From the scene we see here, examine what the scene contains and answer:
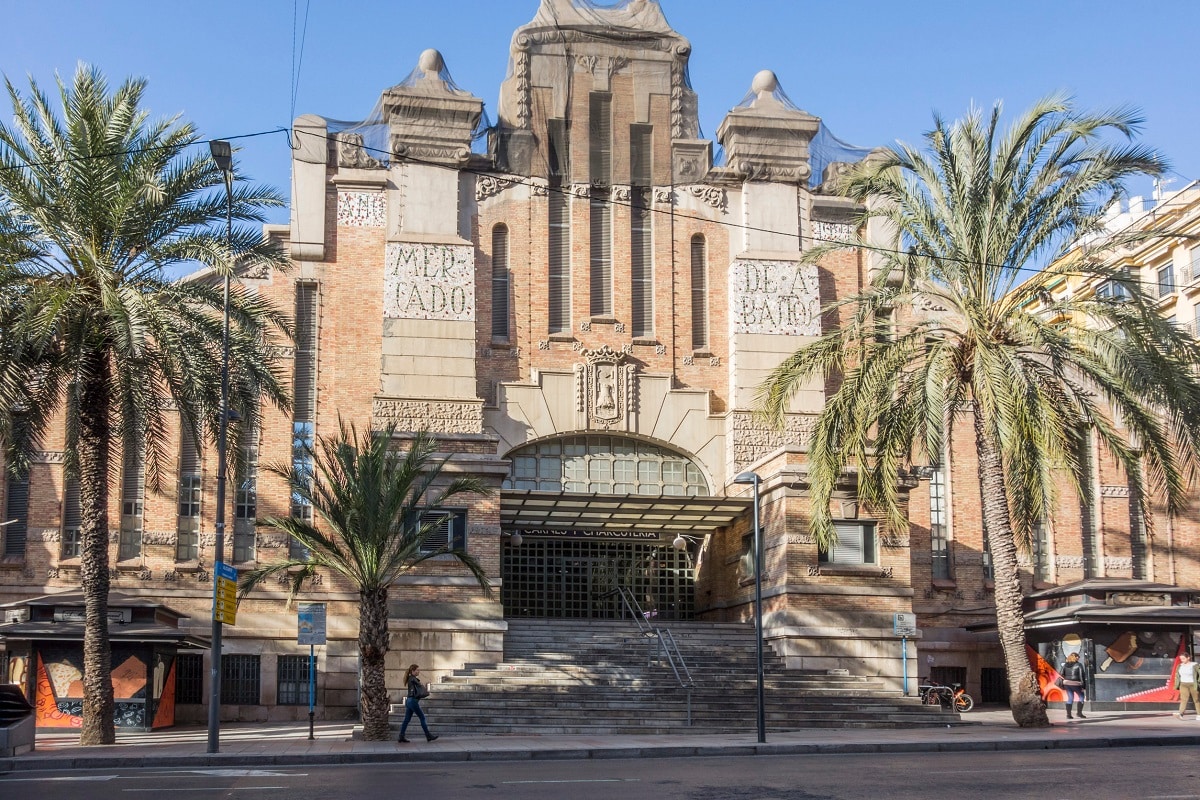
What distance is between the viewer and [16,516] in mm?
31469

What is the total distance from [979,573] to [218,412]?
20.3 meters

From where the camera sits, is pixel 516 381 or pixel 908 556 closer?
pixel 908 556

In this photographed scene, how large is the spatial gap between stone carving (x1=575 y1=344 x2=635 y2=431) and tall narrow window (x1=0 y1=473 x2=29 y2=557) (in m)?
13.5

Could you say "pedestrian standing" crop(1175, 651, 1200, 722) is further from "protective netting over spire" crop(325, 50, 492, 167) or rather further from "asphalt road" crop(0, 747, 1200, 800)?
"protective netting over spire" crop(325, 50, 492, 167)

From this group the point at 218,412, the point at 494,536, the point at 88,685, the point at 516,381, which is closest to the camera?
the point at 88,685

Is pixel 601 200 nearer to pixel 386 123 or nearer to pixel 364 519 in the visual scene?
pixel 386 123

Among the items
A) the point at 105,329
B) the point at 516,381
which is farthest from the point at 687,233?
the point at 105,329

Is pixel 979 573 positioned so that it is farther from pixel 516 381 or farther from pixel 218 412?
pixel 218 412

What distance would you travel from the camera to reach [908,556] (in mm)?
31000

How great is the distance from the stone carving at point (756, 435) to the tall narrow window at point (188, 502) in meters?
13.2

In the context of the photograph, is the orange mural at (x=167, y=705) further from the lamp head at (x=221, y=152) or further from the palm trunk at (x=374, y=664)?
the lamp head at (x=221, y=152)

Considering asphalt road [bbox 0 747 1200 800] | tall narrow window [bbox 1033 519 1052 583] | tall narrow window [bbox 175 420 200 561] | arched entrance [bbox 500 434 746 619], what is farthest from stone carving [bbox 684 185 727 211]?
asphalt road [bbox 0 747 1200 800]

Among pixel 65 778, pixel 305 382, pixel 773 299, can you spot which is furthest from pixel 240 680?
pixel 773 299

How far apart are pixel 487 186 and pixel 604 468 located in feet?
25.9
